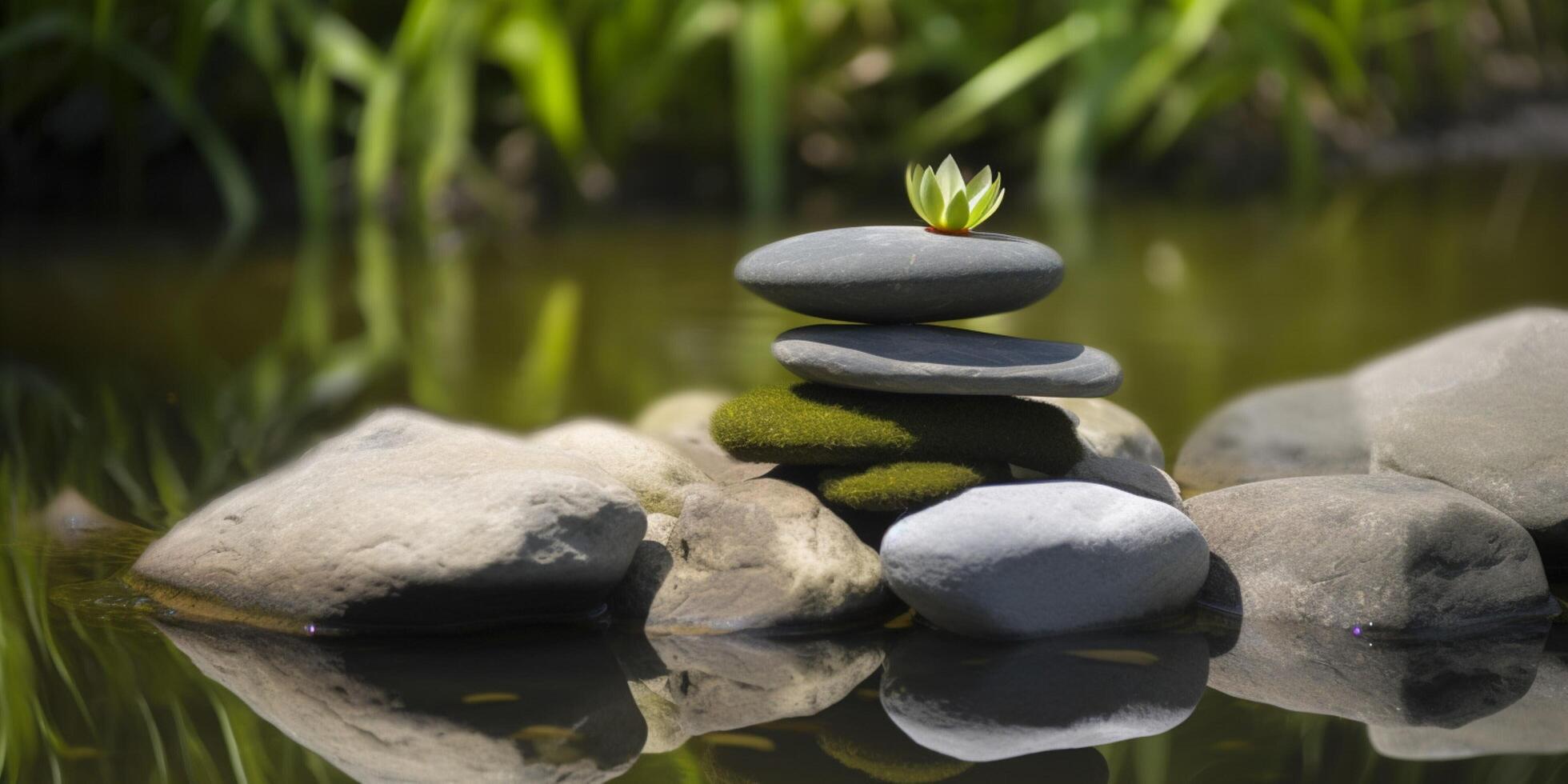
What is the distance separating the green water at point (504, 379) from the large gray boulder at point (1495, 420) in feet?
1.80

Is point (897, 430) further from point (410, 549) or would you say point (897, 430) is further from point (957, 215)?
point (410, 549)

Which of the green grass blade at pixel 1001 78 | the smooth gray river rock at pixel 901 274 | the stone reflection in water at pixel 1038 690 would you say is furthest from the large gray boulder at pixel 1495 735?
the green grass blade at pixel 1001 78

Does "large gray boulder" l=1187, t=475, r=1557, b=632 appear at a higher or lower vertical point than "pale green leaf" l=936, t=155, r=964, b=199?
lower

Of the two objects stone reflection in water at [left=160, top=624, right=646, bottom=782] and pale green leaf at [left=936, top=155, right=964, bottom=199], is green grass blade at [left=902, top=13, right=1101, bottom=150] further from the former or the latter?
stone reflection in water at [left=160, top=624, right=646, bottom=782]

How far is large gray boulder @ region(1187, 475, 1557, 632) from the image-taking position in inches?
75.1

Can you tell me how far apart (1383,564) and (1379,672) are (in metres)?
0.18

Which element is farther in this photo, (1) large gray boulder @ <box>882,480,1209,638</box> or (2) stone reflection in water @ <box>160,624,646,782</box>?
(1) large gray boulder @ <box>882,480,1209,638</box>

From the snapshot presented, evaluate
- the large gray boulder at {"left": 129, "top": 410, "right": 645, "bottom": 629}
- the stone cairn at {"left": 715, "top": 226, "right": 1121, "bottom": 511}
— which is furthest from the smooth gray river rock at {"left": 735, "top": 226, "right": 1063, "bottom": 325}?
the large gray boulder at {"left": 129, "top": 410, "right": 645, "bottom": 629}

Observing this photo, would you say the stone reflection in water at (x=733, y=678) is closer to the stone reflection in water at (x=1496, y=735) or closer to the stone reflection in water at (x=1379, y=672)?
the stone reflection in water at (x=1379, y=672)

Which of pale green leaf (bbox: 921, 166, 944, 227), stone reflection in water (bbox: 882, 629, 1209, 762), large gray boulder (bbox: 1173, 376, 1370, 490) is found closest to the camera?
stone reflection in water (bbox: 882, 629, 1209, 762)

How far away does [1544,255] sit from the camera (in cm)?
525

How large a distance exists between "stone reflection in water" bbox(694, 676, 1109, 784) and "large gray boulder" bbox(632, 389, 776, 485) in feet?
2.61

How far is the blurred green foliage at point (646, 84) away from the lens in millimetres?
5695

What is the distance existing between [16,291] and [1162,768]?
4.27m
